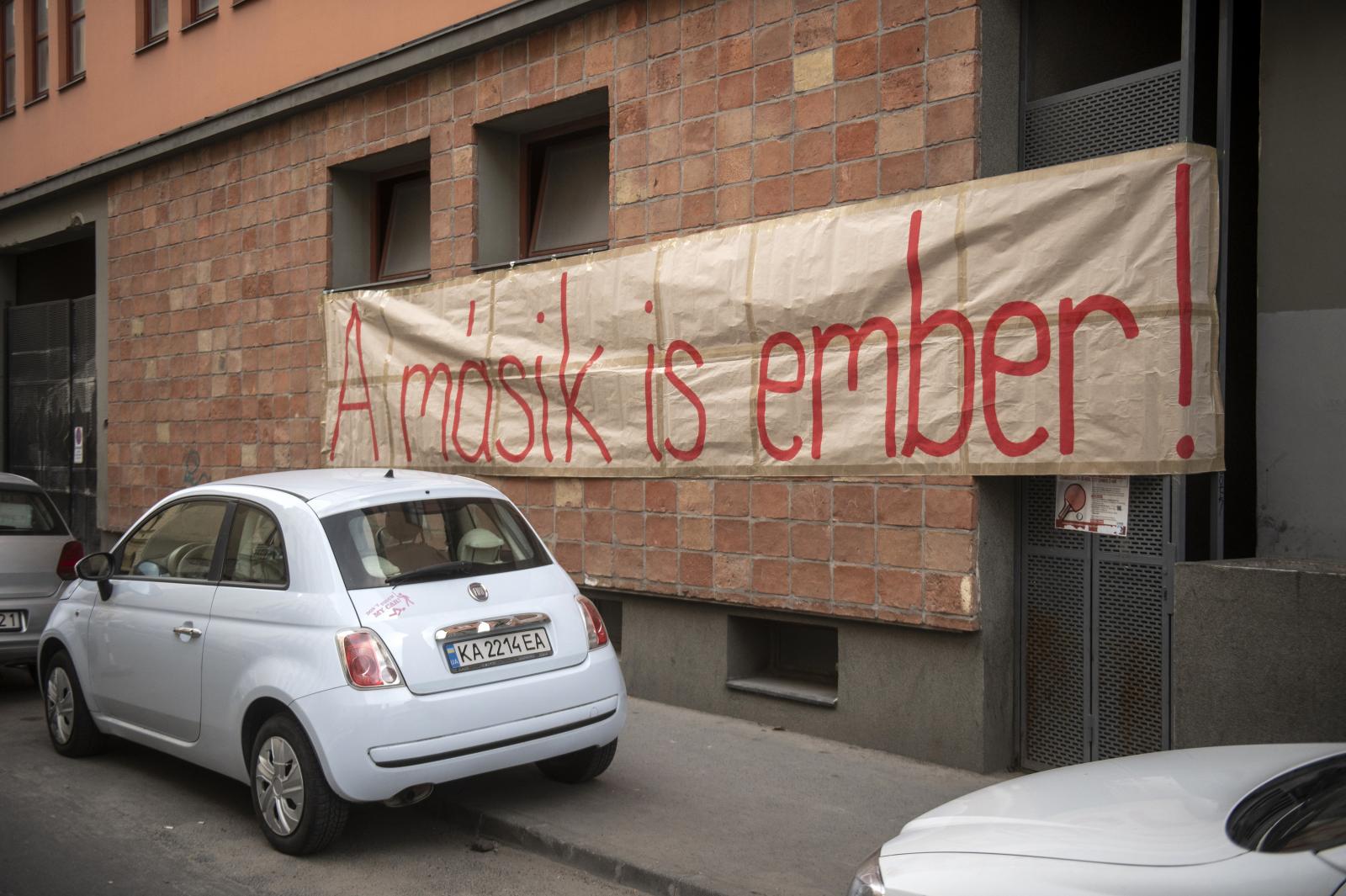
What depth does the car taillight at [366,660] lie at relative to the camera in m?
5.07

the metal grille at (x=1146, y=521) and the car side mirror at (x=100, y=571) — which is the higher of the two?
the metal grille at (x=1146, y=521)

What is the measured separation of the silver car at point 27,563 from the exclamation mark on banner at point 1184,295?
712 centimetres

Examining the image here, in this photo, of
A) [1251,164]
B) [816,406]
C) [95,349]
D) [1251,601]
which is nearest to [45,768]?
[816,406]

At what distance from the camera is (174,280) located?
13023 mm

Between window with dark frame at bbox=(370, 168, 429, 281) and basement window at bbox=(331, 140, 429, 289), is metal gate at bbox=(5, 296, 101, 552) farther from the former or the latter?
window with dark frame at bbox=(370, 168, 429, 281)

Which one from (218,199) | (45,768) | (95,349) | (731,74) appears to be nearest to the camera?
(45,768)

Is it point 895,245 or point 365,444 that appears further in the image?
point 365,444

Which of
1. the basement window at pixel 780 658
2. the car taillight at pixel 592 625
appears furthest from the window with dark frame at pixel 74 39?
the car taillight at pixel 592 625

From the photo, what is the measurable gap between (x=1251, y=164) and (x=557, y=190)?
5.22 metres

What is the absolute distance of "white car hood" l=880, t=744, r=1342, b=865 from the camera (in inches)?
110

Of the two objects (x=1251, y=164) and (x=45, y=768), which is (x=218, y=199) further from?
(x=1251, y=164)

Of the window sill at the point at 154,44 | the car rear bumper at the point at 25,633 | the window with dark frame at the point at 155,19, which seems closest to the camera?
the car rear bumper at the point at 25,633

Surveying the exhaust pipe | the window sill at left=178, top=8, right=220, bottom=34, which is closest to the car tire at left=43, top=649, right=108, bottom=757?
the exhaust pipe

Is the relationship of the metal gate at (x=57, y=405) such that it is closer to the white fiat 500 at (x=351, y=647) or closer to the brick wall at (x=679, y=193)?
the brick wall at (x=679, y=193)
